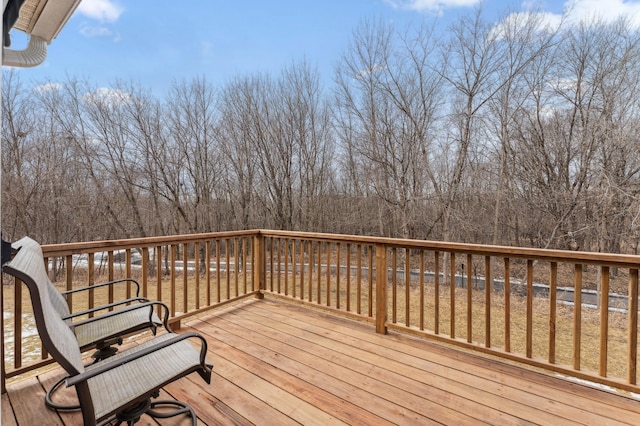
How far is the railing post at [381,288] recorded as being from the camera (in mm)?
3108

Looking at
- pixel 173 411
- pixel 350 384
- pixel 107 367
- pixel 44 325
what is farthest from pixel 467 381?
pixel 44 325

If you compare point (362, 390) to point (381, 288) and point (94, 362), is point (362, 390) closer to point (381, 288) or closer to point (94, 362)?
point (381, 288)

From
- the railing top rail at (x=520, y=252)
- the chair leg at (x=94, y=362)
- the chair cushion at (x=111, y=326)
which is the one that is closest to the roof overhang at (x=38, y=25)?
the chair cushion at (x=111, y=326)

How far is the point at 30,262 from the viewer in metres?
1.48

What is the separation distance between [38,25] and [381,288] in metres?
3.96

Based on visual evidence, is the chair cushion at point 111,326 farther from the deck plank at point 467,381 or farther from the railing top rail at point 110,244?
the deck plank at point 467,381

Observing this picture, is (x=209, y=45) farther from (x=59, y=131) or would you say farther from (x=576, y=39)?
(x=576, y=39)

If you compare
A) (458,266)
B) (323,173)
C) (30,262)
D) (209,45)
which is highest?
Result: (209,45)

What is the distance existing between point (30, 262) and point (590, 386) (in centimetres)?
370

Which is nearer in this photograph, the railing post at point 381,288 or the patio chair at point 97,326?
the patio chair at point 97,326

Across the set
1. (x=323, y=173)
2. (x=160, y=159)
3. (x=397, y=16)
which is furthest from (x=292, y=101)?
(x=160, y=159)

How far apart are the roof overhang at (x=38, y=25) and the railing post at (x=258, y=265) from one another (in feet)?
9.41

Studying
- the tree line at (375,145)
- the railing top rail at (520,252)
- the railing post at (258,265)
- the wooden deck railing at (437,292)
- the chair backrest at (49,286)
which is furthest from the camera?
the tree line at (375,145)

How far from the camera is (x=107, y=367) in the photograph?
1340 mm
